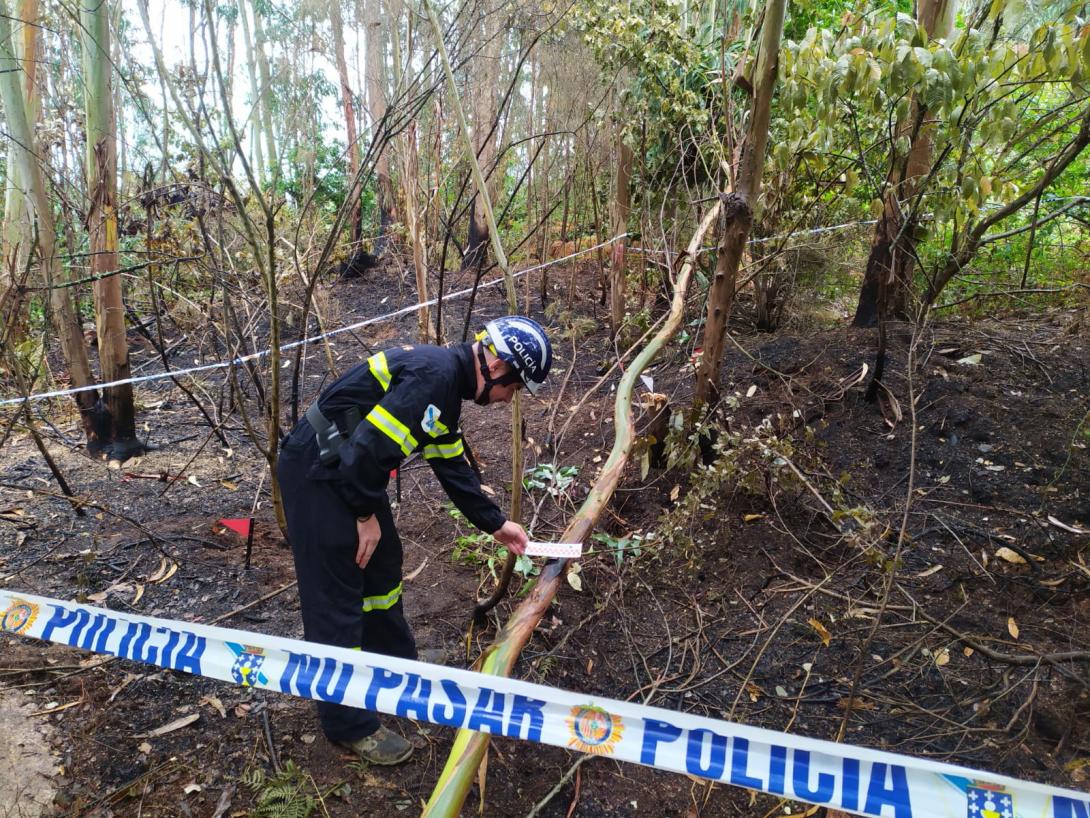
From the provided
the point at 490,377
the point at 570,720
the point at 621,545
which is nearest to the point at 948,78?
the point at 490,377

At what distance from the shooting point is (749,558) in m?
4.03

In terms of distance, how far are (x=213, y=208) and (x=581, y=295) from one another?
209 inches

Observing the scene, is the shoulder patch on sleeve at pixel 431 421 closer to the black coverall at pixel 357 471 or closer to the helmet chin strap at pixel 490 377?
the black coverall at pixel 357 471

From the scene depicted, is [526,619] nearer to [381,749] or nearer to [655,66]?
[381,749]

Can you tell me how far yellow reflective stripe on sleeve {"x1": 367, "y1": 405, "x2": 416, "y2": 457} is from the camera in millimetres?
2467

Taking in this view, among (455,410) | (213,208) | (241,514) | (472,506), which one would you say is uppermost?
(213,208)

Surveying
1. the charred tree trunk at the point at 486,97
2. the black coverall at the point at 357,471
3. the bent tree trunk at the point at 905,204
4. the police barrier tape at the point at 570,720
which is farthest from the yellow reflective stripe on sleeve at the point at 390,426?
the charred tree trunk at the point at 486,97

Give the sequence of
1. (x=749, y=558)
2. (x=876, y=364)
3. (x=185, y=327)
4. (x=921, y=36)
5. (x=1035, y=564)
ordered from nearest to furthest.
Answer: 1. (x=921, y=36)
2. (x=1035, y=564)
3. (x=749, y=558)
4. (x=876, y=364)
5. (x=185, y=327)

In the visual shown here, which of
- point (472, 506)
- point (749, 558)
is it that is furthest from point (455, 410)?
point (749, 558)

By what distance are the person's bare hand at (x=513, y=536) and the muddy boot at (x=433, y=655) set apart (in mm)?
890

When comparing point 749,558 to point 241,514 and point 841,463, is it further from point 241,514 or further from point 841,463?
point 241,514

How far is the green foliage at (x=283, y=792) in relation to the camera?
2479 millimetres

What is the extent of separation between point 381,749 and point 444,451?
1.19 metres

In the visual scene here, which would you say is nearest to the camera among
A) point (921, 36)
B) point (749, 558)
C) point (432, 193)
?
point (921, 36)
